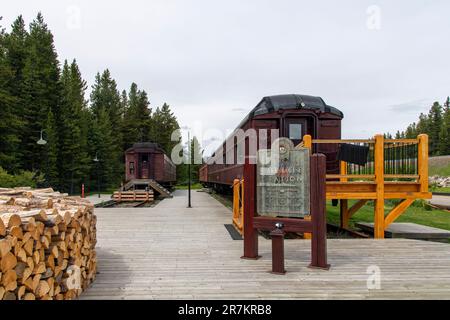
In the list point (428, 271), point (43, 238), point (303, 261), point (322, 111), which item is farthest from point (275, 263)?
point (322, 111)

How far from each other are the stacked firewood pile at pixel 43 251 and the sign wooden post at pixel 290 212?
106 inches

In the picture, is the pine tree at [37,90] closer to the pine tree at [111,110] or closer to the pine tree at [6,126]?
the pine tree at [6,126]

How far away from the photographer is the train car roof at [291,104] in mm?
10859

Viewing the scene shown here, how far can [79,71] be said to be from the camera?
4916cm

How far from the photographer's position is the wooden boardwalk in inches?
178

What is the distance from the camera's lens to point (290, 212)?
623cm

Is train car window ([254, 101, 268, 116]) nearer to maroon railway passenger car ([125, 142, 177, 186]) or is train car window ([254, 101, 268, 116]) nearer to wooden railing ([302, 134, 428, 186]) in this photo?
wooden railing ([302, 134, 428, 186])

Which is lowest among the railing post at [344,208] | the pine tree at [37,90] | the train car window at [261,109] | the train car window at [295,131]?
the railing post at [344,208]

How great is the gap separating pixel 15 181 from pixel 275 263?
19.5 meters

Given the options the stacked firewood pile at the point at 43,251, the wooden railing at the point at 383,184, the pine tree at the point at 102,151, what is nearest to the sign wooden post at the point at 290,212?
the wooden railing at the point at 383,184

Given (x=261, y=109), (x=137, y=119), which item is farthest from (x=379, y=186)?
(x=137, y=119)

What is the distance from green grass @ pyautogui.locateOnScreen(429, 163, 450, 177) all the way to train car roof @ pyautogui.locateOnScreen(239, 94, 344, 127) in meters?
46.7

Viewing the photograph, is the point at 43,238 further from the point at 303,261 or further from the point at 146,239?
the point at 146,239

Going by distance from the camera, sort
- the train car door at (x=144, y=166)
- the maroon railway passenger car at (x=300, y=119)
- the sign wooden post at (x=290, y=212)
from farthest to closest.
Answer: the train car door at (x=144, y=166), the maroon railway passenger car at (x=300, y=119), the sign wooden post at (x=290, y=212)
